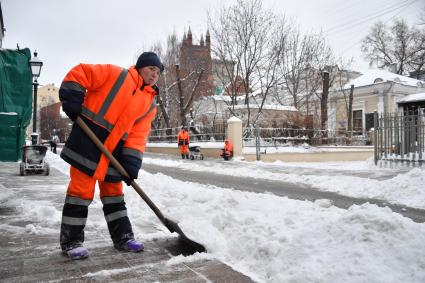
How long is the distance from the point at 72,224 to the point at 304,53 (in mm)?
28171

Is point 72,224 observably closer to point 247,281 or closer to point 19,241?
point 19,241

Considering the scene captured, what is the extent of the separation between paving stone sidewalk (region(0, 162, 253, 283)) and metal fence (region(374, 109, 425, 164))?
10535 mm

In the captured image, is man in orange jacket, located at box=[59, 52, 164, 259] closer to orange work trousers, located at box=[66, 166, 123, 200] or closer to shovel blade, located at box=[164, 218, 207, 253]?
orange work trousers, located at box=[66, 166, 123, 200]

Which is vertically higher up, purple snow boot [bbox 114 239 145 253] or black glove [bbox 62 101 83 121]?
black glove [bbox 62 101 83 121]

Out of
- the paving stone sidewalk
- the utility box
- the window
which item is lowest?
the paving stone sidewalk

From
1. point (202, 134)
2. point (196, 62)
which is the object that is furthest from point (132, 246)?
point (196, 62)

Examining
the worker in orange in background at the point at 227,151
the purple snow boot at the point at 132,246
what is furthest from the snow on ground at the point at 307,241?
the worker in orange in background at the point at 227,151

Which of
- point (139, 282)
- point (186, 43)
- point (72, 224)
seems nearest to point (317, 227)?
point (139, 282)

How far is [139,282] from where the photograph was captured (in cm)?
274

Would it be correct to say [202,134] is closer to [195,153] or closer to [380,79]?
[195,153]

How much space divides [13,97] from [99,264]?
4.03 meters

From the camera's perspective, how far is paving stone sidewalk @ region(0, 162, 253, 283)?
2826 millimetres

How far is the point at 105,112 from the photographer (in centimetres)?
339

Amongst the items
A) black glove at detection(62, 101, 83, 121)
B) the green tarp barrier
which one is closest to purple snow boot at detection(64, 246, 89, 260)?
black glove at detection(62, 101, 83, 121)
